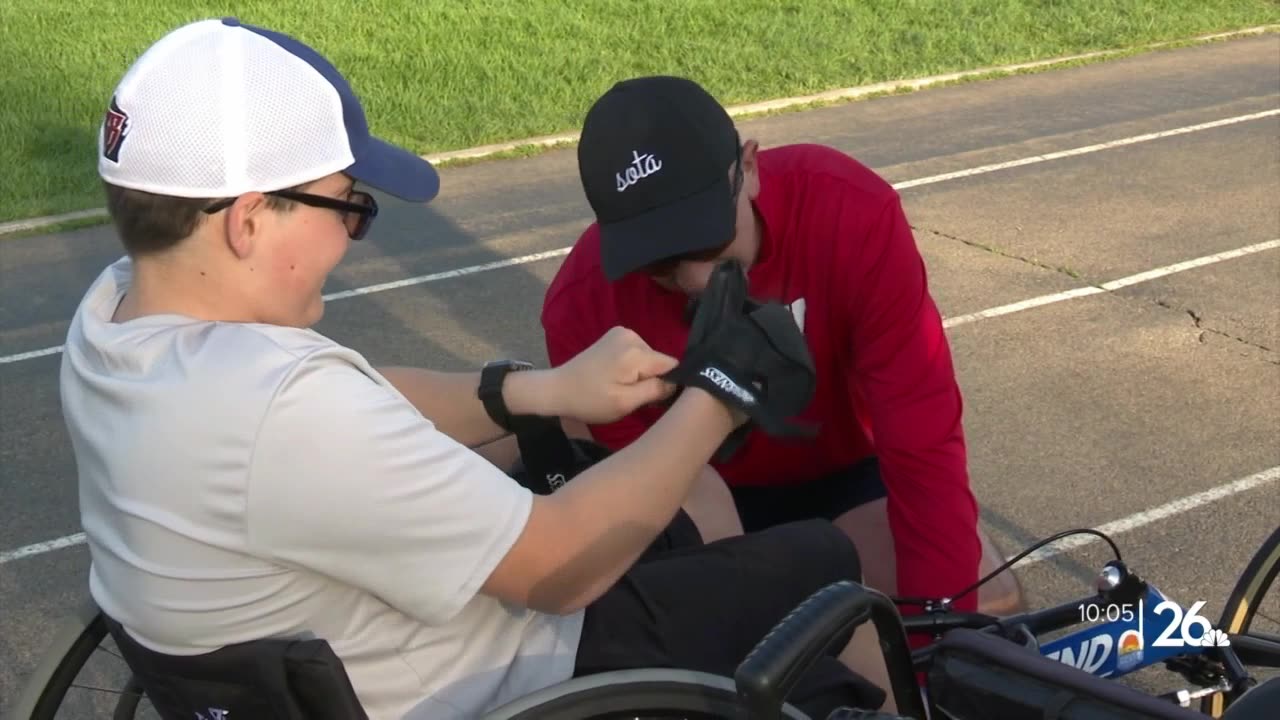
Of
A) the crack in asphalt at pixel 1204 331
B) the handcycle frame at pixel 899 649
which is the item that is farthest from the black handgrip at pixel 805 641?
the crack in asphalt at pixel 1204 331

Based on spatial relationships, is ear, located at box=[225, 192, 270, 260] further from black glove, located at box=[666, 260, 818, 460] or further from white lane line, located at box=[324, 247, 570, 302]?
white lane line, located at box=[324, 247, 570, 302]

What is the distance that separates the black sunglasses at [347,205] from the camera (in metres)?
2.04

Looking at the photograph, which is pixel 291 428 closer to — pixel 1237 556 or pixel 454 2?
pixel 1237 556

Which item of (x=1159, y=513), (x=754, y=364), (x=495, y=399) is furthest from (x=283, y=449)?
(x=1159, y=513)

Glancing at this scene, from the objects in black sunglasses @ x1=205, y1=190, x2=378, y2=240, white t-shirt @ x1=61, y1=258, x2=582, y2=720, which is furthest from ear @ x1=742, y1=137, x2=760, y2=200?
white t-shirt @ x1=61, y1=258, x2=582, y2=720

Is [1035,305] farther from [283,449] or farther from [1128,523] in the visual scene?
[283,449]

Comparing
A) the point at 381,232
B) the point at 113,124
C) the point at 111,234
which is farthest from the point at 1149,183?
the point at 113,124

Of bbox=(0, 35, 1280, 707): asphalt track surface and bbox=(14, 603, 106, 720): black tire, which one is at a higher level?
bbox=(14, 603, 106, 720): black tire

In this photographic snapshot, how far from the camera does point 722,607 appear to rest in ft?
8.09

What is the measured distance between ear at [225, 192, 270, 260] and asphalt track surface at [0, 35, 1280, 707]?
2439mm

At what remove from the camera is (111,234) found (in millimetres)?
8695

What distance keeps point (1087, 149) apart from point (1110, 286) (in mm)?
3053

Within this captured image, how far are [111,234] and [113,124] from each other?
6.99 m

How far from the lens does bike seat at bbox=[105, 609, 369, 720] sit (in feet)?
6.42
